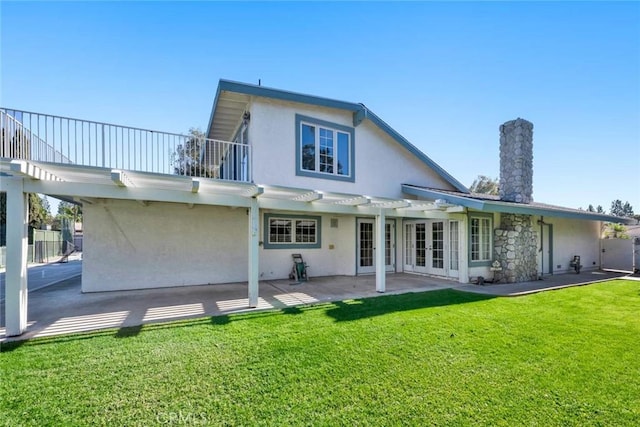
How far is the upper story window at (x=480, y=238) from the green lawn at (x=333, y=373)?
4.50 meters

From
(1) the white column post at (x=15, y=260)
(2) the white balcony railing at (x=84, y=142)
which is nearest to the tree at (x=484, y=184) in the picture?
(2) the white balcony railing at (x=84, y=142)

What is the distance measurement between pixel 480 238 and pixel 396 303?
537cm

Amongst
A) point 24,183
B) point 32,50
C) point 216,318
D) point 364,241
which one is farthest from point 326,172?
point 32,50

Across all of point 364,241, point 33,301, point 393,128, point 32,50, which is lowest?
point 33,301

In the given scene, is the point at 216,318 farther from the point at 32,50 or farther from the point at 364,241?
the point at 32,50

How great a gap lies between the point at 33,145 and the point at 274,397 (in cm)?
793

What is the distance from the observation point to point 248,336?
480 cm

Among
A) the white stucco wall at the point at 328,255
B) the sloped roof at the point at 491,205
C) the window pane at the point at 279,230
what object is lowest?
the white stucco wall at the point at 328,255

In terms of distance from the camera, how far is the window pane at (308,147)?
9867mm

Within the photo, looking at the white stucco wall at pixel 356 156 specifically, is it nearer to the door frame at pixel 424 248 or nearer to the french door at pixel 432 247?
the door frame at pixel 424 248

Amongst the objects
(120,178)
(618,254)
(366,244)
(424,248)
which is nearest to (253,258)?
(120,178)

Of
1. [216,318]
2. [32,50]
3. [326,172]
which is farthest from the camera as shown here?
[326,172]

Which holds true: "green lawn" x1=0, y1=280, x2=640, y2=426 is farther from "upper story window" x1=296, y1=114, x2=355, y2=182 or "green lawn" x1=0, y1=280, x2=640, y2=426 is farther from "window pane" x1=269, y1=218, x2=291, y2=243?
"upper story window" x1=296, y1=114, x2=355, y2=182

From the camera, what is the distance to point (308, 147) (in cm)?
995
